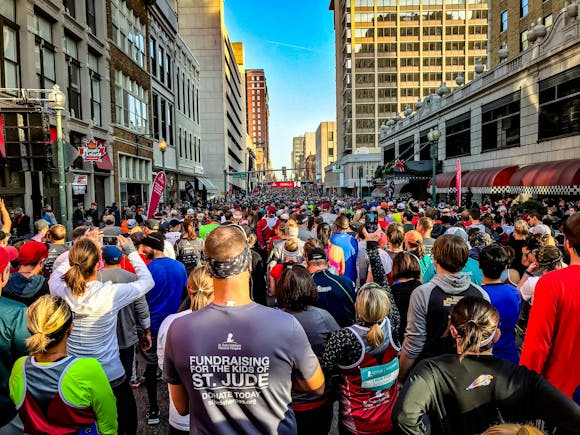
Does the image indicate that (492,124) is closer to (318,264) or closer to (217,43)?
(318,264)

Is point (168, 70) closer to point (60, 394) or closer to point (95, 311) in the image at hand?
point (95, 311)

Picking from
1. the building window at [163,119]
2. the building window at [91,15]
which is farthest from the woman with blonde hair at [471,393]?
the building window at [163,119]

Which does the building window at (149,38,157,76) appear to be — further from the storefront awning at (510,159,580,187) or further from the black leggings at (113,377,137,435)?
the black leggings at (113,377,137,435)

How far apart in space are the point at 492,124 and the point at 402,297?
89.2 feet

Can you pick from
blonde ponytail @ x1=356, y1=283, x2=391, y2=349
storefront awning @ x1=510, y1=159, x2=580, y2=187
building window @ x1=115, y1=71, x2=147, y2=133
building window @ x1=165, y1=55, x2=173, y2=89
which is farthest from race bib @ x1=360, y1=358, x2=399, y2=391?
building window @ x1=165, y1=55, x2=173, y2=89

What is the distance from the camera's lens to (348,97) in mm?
98250

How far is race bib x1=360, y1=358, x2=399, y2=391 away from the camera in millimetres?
3275

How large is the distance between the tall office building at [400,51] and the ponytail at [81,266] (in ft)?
299

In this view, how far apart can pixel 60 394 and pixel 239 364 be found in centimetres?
131

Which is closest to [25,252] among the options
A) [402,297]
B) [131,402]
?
[131,402]

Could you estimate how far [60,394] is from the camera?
272cm

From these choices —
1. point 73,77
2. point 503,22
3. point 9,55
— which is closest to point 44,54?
point 9,55

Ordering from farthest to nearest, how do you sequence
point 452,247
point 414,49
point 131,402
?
point 414,49 → point 131,402 → point 452,247

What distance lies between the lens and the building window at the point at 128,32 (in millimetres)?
26812
